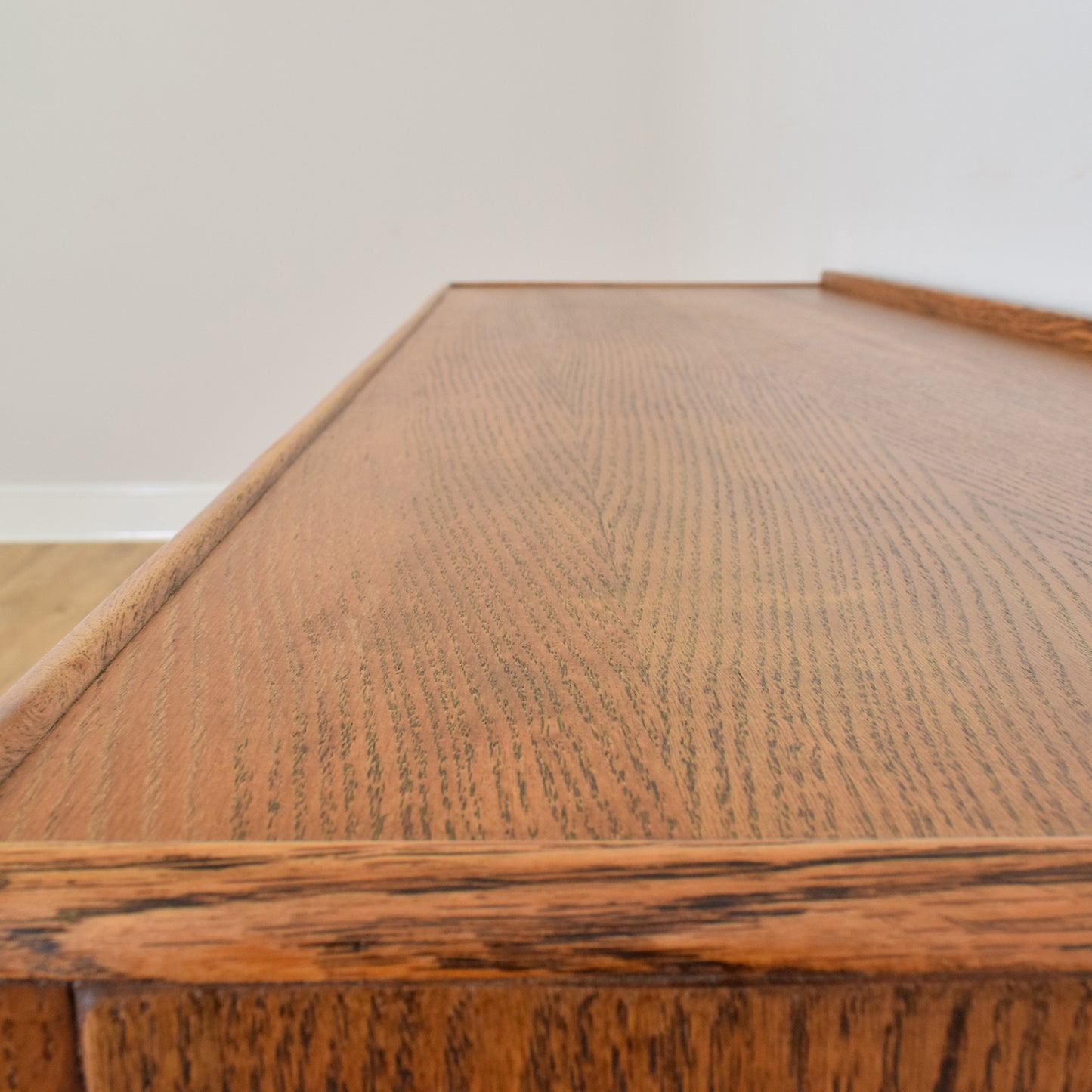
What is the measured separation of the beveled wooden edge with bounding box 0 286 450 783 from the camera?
0.23 meters

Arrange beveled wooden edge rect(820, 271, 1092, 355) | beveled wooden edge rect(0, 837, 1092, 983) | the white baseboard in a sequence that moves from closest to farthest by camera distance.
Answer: beveled wooden edge rect(0, 837, 1092, 983), beveled wooden edge rect(820, 271, 1092, 355), the white baseboard

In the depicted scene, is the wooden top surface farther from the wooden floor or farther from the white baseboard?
the white baseboard

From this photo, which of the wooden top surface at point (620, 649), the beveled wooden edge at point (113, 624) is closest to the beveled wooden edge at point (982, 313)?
the wooden top surface at point (620, 649)

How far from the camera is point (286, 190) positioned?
2346mm

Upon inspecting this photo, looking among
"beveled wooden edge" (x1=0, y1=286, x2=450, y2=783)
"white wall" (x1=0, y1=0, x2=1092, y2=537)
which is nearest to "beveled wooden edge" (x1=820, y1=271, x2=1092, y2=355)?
"beveled wooden edge" (x1=0, y1=286, x2=450, y2=783)

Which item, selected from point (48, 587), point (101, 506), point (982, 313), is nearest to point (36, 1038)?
point (982, 313)

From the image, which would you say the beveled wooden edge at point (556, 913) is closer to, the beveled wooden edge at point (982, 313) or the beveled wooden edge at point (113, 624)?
the beveled wooden edge at point (113, 624)

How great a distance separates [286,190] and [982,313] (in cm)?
183

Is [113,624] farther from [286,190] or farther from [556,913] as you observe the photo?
[286,190]

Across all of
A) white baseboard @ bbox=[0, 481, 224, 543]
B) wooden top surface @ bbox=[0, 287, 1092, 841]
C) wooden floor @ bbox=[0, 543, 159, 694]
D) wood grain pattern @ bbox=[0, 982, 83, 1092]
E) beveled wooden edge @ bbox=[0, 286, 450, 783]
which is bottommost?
wooden floor @ bbox=[0, 543, 159, 694]

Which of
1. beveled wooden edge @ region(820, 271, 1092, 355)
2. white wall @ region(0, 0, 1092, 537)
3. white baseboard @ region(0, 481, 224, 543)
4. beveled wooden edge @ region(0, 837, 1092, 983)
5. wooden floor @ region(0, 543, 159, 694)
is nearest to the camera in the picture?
beveled wooden edge @ region(0, 837, 1092, 983)

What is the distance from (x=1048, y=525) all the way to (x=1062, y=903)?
8.6 inches

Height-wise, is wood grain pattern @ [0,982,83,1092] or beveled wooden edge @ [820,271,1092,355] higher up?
beveled wooden edge @ [820,271,1092,355]

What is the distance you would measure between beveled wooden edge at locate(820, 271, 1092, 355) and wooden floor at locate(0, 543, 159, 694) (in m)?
1.21
